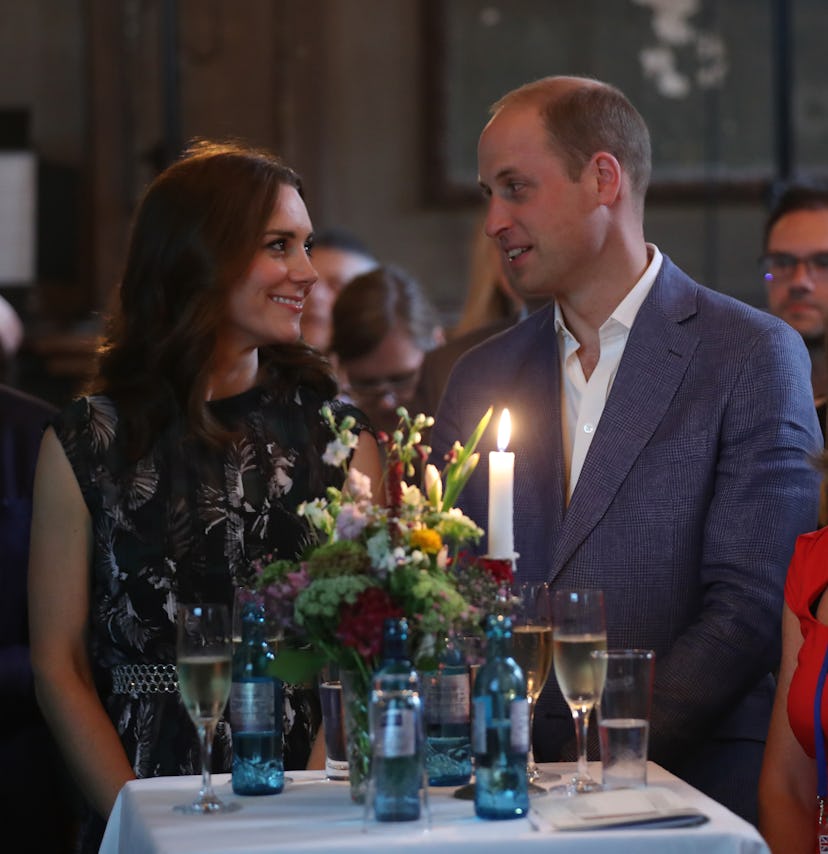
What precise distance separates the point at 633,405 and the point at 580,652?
0.81 meters

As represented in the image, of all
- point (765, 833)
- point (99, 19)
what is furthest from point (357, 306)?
point (99, 19)

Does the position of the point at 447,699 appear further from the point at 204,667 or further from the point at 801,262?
the point at 801,262

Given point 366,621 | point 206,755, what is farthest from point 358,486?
point 206,755

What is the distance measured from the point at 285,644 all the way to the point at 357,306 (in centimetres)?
249

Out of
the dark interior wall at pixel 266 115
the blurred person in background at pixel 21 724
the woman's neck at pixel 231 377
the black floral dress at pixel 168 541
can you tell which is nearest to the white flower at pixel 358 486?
the black floral dress at pixel 168 541

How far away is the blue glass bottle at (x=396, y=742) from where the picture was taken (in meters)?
1.96

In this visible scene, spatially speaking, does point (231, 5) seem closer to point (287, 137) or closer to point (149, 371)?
point (287, 137)

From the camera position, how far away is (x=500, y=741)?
6.60 feet

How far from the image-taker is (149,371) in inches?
116

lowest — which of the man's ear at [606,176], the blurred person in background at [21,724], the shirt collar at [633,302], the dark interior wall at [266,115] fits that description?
the blurred person in background at [21,724]

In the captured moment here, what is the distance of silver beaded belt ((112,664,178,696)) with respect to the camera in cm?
282

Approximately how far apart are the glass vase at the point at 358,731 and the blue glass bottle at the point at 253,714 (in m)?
0.12

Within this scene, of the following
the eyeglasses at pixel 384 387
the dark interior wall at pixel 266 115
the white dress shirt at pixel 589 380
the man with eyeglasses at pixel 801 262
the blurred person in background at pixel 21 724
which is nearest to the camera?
the white dress shirt at pixel 589 380

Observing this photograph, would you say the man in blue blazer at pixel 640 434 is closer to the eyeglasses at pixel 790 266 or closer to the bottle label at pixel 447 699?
the bottle label at pixel 447 699
